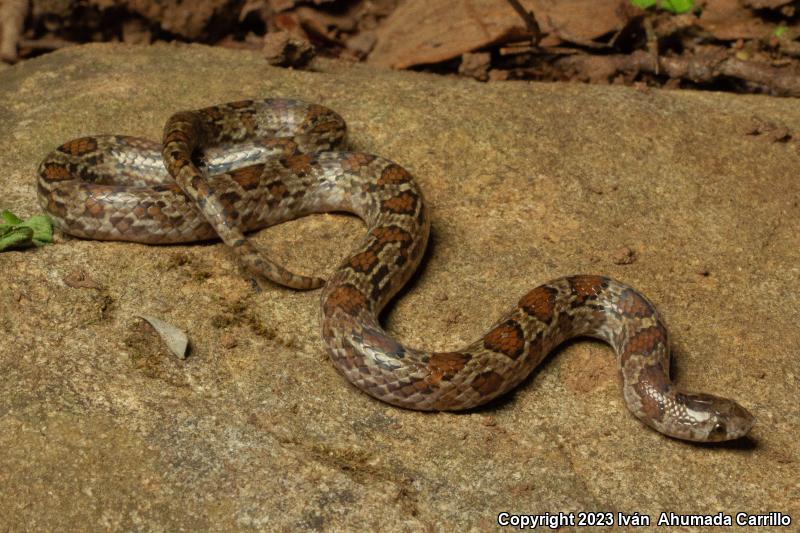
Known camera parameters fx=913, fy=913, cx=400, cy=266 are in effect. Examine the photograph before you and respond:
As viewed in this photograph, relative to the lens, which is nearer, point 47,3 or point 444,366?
point 444,366

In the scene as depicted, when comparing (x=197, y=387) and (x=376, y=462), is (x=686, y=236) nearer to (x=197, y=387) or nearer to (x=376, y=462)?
(x=376, y=462)

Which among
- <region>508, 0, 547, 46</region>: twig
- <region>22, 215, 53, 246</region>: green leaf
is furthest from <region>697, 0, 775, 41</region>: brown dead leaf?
<region>22, 215, 53, 246</region>: green leaf

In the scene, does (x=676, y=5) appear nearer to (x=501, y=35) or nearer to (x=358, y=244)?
(x=501, y=35)

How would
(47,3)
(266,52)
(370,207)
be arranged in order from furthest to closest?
(47,3) < (266,52) < (370,207)

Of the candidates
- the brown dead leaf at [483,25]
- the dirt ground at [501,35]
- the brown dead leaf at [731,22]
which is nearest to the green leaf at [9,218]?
the dirt ground at [501,35]

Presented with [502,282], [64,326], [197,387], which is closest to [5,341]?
[64,326]

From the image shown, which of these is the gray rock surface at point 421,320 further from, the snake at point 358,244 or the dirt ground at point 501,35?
the dirt ground at point 501,35
